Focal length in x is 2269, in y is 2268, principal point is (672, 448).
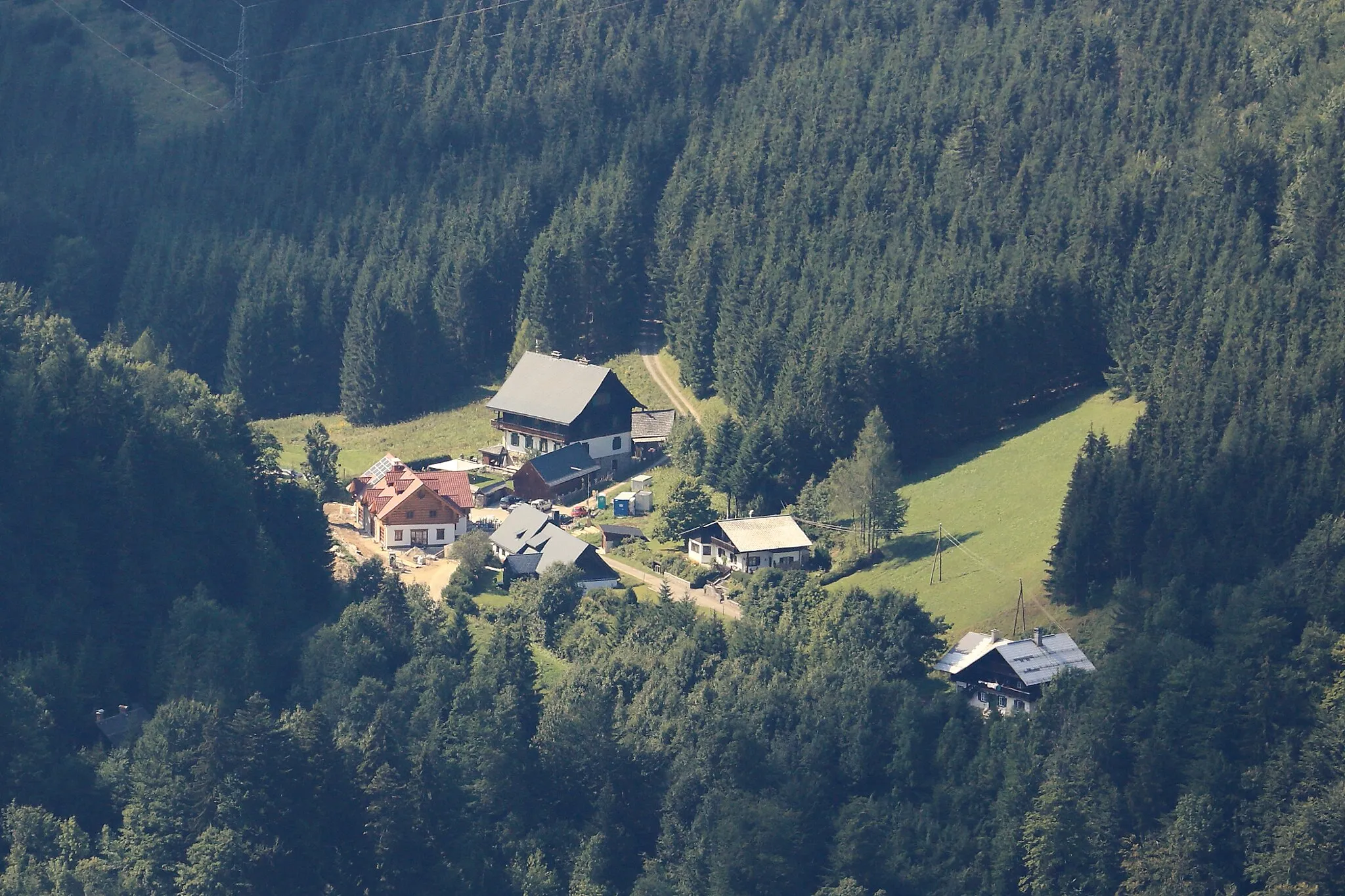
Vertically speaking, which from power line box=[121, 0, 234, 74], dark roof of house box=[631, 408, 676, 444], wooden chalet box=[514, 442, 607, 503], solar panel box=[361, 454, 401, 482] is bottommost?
wooden chalet box=[514, 442, 607, 503]

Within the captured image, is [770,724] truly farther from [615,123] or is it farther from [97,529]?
[615,123]

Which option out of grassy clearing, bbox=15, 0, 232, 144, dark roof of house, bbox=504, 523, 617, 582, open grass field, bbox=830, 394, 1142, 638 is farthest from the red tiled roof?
grassy clearing, bbox=15, 0, 232, 144

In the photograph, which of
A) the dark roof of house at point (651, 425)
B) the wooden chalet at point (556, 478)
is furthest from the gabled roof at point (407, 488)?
the dark roof of house at point (651, 425)

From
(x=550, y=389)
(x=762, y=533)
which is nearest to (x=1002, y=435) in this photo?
(x=762, y=533)

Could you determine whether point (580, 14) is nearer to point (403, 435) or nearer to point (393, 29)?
point (393, 29)

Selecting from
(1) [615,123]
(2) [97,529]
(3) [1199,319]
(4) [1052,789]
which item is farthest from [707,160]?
(4) [1052,789]

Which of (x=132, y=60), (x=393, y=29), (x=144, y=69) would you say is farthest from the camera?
(x=132, y=60)

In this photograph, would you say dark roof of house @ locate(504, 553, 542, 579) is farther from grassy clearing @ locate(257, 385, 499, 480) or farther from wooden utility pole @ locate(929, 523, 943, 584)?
grassy clearing @ locate(257, 385, 499, 480)
